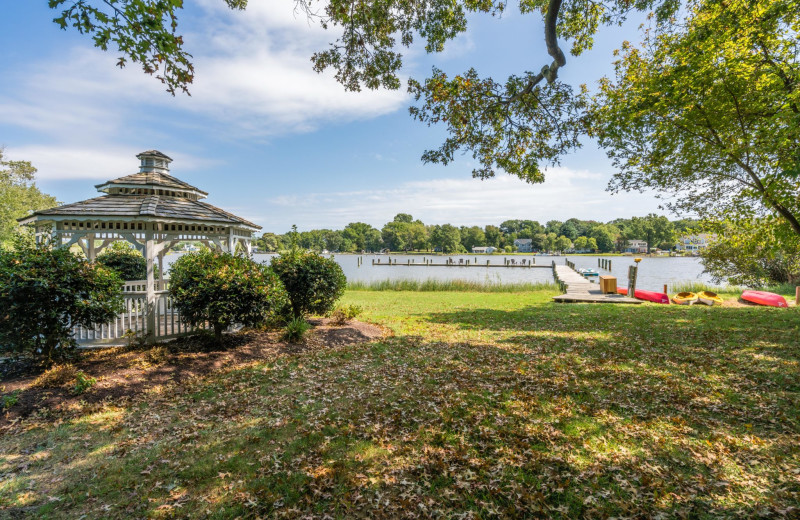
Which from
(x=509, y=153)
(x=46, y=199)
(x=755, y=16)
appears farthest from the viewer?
(x=46, y=199)

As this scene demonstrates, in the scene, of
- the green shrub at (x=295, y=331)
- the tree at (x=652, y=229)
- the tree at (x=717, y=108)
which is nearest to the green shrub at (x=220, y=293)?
the green shrub at (x=295, y=331)

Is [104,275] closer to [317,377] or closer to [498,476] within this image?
[317,377]

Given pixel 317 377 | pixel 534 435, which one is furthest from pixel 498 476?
pixel 317 377

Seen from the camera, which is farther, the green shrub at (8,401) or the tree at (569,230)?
the tree at (569,230)

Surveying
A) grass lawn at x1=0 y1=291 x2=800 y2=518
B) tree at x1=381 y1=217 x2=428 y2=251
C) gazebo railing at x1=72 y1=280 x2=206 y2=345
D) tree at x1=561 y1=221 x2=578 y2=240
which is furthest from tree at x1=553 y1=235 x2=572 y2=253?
gazebo railing at x1=72 y1=280 x2=206 y2=345

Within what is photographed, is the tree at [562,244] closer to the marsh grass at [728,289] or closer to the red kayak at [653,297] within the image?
the marsh grass at [728,289]

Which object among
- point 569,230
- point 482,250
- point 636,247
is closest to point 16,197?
point 482,250

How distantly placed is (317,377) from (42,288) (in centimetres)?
481

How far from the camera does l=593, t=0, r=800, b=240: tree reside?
303 inches

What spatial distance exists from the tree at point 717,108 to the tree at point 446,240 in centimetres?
10706

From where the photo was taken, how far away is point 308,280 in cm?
977

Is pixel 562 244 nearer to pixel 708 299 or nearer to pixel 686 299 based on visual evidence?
pixel 708 299

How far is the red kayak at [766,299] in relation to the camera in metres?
14.9

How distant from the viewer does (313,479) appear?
3.42 metres
